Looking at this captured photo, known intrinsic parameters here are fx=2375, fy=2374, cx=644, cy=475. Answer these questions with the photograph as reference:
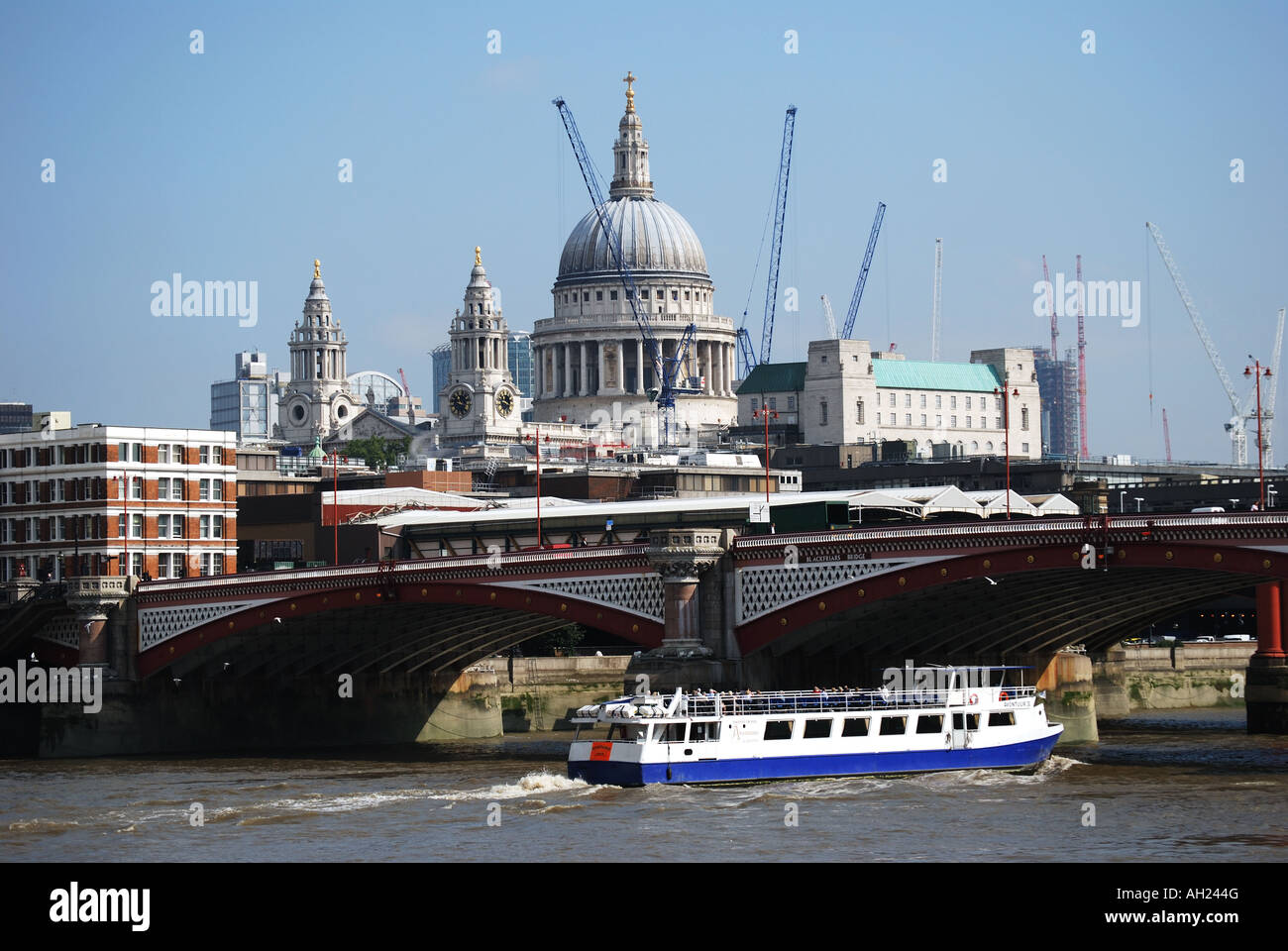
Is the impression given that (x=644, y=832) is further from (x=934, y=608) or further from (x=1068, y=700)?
(x=1068, y=700)

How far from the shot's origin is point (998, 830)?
65562 millimetres

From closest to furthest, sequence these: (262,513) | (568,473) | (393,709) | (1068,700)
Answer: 1. (1068,700)
2. (393,709)
3. (262,513)
4. (568,473)

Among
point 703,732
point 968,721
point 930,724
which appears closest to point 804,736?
point 703,732

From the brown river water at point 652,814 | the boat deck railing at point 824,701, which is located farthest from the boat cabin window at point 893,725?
the brown river water at point 652,814

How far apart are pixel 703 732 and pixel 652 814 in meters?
9.52

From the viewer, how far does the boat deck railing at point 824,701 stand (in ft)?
268

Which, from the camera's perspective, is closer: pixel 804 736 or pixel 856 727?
pixel 804 736

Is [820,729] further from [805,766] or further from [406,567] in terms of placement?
[406,567]

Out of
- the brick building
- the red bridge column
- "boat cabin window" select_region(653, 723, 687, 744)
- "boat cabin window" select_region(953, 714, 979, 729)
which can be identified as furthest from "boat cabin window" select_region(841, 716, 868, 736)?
the brick building

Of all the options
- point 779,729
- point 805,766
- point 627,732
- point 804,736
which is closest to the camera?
point 627,732

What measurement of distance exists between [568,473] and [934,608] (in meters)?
103

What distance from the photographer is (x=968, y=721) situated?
83.8 metres
